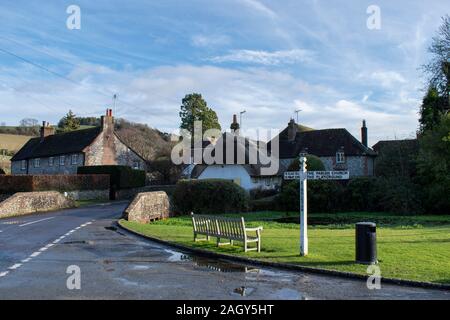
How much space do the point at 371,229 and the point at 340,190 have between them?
1124 inches

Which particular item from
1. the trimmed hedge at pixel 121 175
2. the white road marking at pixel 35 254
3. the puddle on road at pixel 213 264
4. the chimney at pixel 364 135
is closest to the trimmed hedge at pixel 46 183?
the trimmed hedge at pixel 121 175

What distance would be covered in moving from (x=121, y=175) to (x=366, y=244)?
39.7 metres

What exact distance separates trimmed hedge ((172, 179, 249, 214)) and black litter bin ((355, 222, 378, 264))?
2310cm

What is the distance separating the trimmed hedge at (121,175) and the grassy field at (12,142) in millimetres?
38178

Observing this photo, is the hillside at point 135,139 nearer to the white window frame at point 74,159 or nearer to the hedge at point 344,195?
the white window frame at point 74,159

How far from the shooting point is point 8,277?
10.1m

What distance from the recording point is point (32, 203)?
1282 inches

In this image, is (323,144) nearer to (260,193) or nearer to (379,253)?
(260,193)

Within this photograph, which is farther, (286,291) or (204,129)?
(204,129)

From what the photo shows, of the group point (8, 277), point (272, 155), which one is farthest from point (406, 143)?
point (8, 277)

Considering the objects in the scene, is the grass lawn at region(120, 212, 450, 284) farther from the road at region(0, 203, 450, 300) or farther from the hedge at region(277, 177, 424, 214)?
the hedge at region(277, 177, 424, 214)

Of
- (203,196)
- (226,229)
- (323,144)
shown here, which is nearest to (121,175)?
(203,196)
